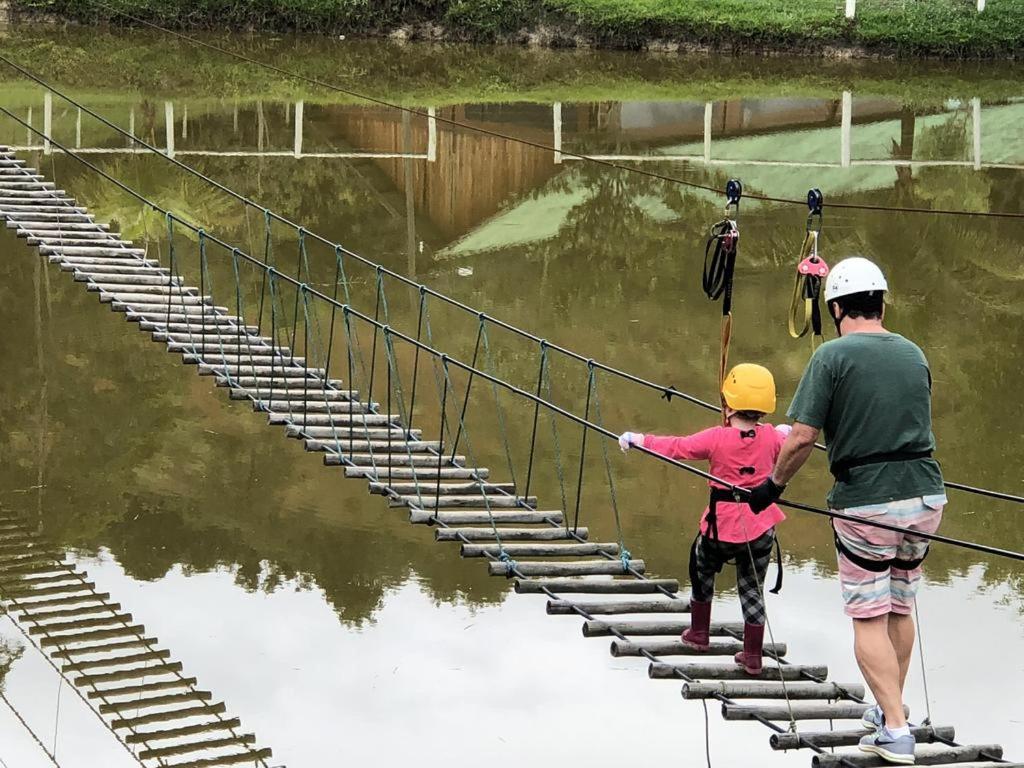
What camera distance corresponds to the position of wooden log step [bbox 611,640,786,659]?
5305 millimetres

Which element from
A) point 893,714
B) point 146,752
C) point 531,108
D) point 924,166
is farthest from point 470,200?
point 893,714

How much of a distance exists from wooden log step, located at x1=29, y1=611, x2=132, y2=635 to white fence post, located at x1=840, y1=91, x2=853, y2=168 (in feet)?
32.8

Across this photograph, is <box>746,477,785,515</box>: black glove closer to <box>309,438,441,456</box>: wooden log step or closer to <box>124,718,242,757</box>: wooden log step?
<box>124,718,242,757</box>: wooden log step

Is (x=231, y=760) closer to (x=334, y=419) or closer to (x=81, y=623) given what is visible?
(x=81, y=623)

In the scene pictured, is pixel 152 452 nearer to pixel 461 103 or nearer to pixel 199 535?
pixel 199 535

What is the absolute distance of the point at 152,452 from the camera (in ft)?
30.0

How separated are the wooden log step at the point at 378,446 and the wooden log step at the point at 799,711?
98.0 inches

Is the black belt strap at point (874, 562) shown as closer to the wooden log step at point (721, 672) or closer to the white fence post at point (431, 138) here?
the wooden log step at point (721, 672)

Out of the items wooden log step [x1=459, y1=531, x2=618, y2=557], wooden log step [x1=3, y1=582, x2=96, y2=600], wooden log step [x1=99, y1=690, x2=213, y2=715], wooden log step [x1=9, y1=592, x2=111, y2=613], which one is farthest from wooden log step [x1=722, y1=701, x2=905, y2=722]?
wooden log step [x1=3, y1=582, x2=96, y2=600]

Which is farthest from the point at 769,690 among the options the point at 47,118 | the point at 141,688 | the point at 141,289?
the point at 47,118

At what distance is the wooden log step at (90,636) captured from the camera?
6926 millimetres

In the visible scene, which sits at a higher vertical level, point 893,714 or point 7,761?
point 893,714

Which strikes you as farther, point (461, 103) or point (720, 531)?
point (461, 103)

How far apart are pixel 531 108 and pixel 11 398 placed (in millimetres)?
8762
